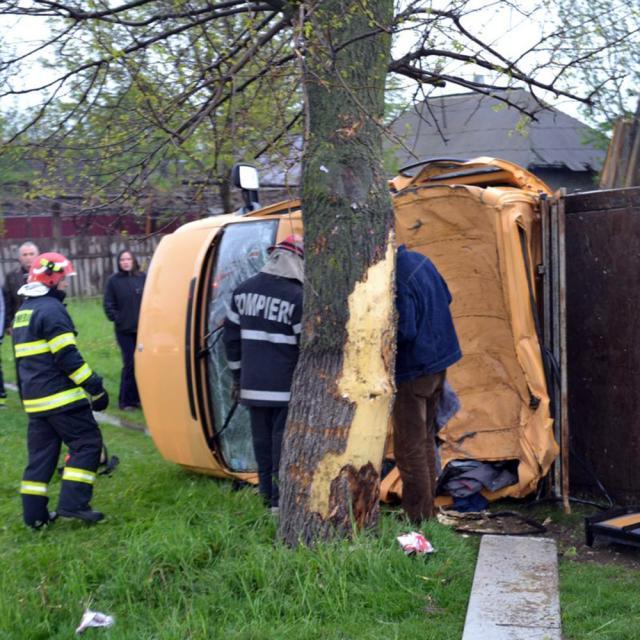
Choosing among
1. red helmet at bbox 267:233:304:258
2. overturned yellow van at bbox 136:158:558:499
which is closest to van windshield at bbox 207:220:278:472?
overturned yellow van at bbox 136:158:558:499

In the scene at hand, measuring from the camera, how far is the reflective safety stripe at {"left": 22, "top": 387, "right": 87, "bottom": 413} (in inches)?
246

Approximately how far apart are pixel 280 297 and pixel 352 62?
1.48 m

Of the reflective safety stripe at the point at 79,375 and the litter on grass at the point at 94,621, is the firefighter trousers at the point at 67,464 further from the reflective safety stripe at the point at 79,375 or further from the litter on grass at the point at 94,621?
the litter on grass at the point at 94,621

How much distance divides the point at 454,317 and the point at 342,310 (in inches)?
81.3

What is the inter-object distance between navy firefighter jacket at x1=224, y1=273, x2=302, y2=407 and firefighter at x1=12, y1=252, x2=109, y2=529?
102 cm

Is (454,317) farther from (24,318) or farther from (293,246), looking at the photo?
(24,318)

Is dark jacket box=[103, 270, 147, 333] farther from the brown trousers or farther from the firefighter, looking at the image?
the brown trousers

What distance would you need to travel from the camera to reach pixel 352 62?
5.10 meters

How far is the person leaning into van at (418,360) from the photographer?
557 centimetres

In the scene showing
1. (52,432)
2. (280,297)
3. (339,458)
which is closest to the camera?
(339,458)

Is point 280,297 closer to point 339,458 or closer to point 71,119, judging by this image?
point 339,458

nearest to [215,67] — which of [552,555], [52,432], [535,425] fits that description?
[52,432]

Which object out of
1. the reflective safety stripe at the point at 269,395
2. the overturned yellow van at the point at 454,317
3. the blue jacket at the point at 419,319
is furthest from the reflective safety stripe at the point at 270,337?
the overturned yellow van at the point at 454,317

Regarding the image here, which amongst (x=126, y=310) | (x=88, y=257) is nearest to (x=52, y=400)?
(x=126, y=310)
